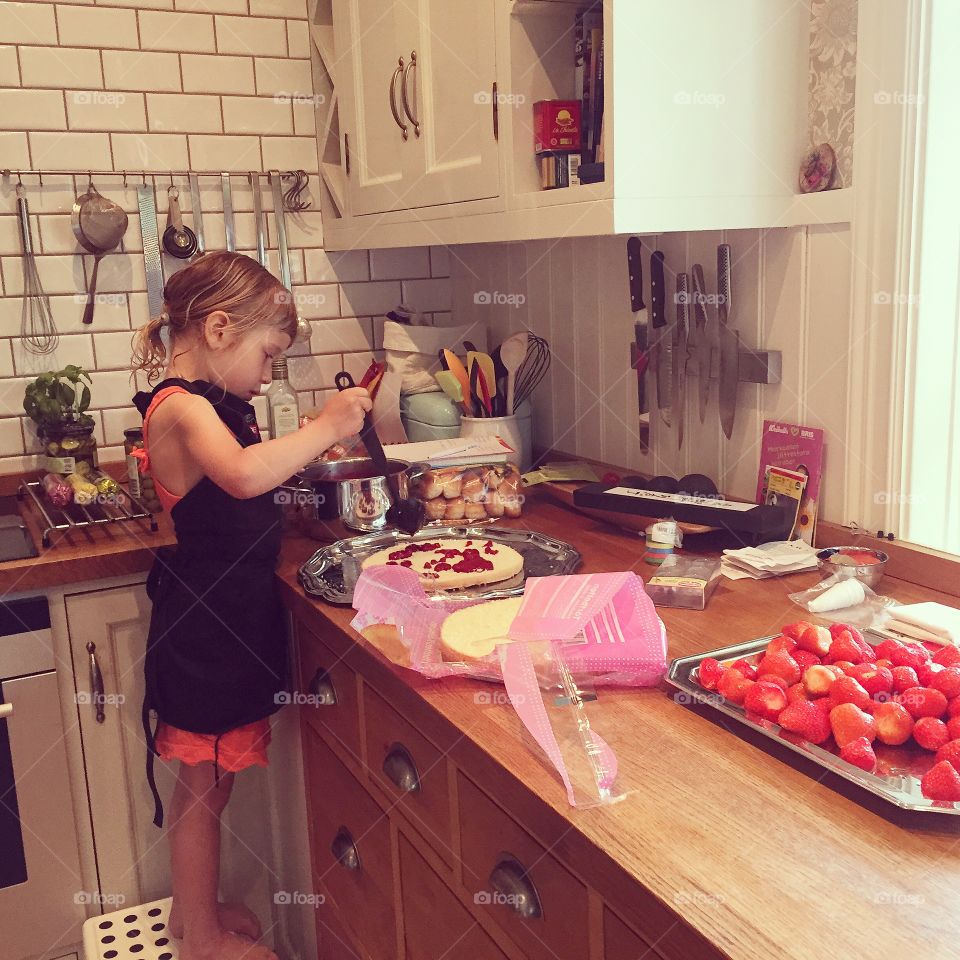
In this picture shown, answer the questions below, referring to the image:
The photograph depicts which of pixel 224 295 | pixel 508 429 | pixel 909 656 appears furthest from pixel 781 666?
pixel 508 429

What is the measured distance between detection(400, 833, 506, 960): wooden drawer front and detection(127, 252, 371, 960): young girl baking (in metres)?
0.47

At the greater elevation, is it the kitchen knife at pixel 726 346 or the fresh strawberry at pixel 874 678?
the kitchen knife at pixel 726 346

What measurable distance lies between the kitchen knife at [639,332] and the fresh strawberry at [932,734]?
1047mm

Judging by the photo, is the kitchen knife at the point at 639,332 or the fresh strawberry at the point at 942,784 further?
the kitchen knife at the point at 639,332

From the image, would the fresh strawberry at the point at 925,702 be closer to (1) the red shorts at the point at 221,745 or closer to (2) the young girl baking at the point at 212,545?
(2) the young girl baking at the point at 212,545

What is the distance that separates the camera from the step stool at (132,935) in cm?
181

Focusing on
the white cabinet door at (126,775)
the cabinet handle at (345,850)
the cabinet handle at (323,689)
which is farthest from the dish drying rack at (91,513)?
the cabinet handle at (345,850)

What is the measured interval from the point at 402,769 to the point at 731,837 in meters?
0.58

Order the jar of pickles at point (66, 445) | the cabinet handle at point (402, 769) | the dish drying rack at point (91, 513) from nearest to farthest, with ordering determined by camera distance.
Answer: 1. the cabinet handle at point (402, 769)
2. the dish drying rack at point (91, 513)
3. the jar of pickles at point (66, 445)

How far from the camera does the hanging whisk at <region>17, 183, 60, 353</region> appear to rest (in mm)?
2160

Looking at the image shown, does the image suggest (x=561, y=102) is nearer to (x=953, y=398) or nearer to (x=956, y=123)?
(x=956, y=123)

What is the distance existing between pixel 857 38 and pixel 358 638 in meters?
1.09

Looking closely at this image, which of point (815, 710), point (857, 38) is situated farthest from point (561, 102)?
point (815, 710)

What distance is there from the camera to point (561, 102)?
1.55 metres
